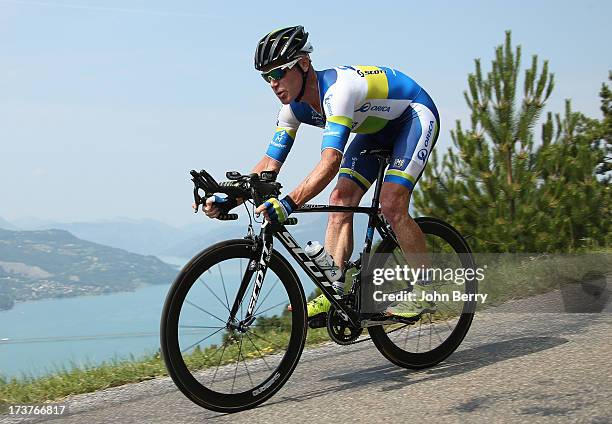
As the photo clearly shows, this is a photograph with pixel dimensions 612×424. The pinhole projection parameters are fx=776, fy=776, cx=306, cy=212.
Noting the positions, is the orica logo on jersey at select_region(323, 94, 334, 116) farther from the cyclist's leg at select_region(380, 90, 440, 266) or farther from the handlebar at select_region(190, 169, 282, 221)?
the cyclist's leg at select_region(380, 90, 440, 266)

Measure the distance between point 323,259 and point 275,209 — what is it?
0.71 m

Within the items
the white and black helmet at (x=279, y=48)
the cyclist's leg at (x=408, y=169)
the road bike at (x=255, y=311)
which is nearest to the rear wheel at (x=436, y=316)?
the road bike at (x=255, y=311)

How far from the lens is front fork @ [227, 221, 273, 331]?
4.54 meters

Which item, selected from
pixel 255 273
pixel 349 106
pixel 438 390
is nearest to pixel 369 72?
pixel 349 106

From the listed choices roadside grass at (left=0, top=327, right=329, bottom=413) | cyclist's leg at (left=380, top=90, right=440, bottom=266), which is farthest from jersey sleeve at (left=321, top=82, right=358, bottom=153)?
roadside grass at (left=0, top=327, right=329, bottom=413)

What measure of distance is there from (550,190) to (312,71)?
7.25 metres

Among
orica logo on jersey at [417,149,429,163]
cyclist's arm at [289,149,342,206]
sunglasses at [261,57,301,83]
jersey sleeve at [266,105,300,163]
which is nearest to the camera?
cyclist's arm at [289,149,342,206]

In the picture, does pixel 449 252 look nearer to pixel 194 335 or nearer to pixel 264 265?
pixel 264 265

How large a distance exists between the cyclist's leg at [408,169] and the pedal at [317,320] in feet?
2.44

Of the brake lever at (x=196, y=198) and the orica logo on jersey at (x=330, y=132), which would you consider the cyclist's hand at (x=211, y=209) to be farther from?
the orica logo on jersey at (x=330, y=132)

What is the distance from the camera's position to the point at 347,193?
5.28 m

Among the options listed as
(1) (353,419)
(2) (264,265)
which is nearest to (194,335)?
(2) (264,265)

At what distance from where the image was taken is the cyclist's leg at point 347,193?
17.2 ft

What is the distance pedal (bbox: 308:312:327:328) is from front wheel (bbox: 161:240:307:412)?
16cm
